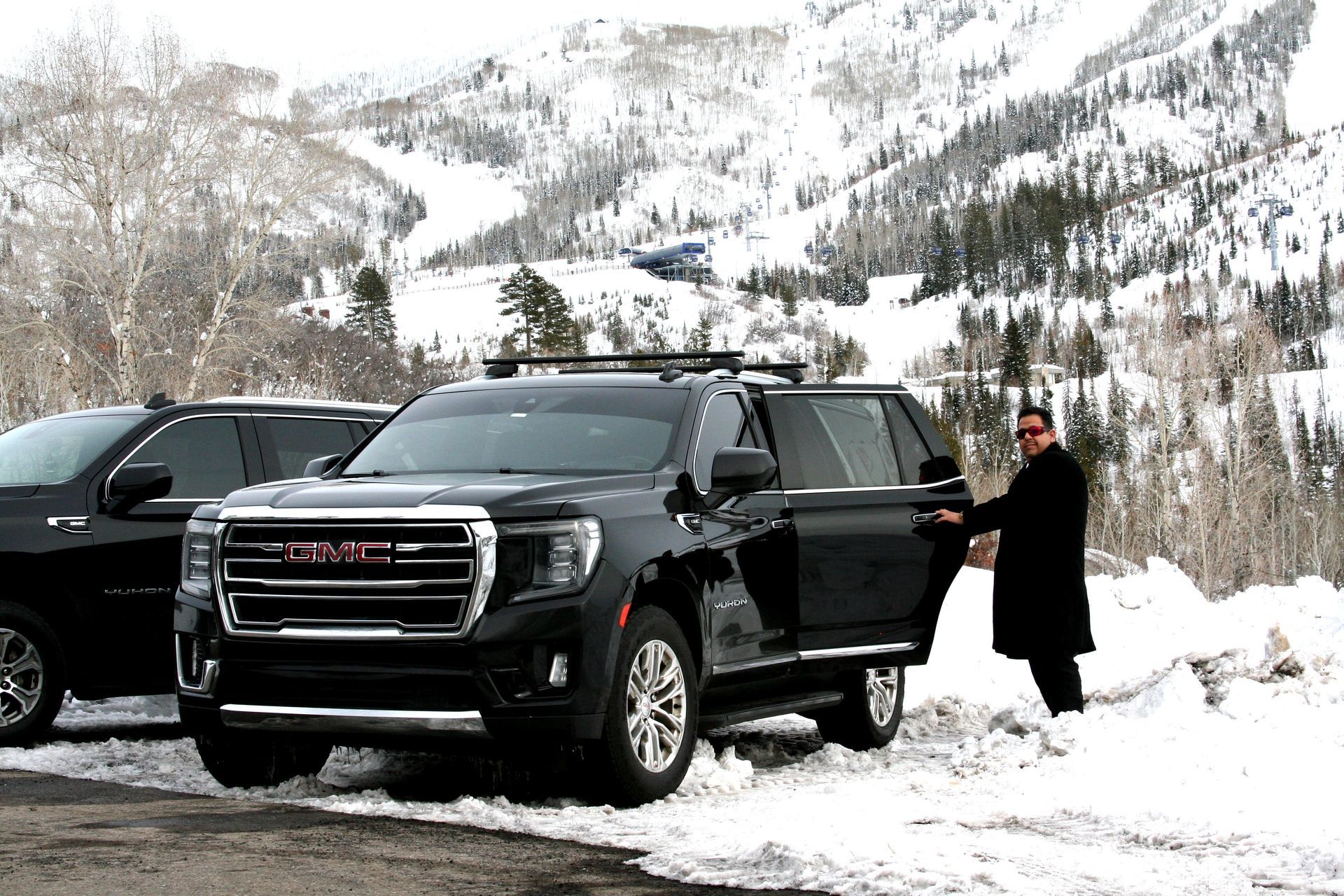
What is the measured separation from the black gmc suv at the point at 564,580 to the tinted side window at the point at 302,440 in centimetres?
198

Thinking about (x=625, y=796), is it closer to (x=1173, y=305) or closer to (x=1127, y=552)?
(x=1127, y=552)

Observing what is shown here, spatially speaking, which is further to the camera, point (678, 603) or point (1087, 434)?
point (1087, 434)

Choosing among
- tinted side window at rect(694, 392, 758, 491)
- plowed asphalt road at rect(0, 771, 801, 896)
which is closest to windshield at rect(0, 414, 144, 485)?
plowed asphalt road at rect(0, 771, 801, 896)

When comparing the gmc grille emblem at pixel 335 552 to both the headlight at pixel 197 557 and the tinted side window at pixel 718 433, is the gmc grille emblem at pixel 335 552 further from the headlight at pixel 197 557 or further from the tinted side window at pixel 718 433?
the tinted side window at pixel 718 433

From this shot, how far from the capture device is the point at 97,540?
28.1 feet

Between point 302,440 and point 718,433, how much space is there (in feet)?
11.7

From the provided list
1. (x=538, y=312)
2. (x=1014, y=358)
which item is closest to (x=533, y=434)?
(x=538, y=312)

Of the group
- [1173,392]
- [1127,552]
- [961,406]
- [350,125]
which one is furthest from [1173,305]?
[961,406]

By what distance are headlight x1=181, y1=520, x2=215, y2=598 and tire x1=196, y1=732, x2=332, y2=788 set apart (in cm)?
68

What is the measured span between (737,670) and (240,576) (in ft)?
7.92

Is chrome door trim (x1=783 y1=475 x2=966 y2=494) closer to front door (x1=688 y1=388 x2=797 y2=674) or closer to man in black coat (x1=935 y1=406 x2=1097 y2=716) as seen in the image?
front door (x1=688 y1=388 x2=797 y2=674)

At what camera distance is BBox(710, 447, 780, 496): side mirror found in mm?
6879

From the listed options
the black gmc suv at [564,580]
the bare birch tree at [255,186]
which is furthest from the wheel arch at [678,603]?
the bare birch tree at [255,186]

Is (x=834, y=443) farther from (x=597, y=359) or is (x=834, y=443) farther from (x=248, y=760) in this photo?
(x=248, y=760)
